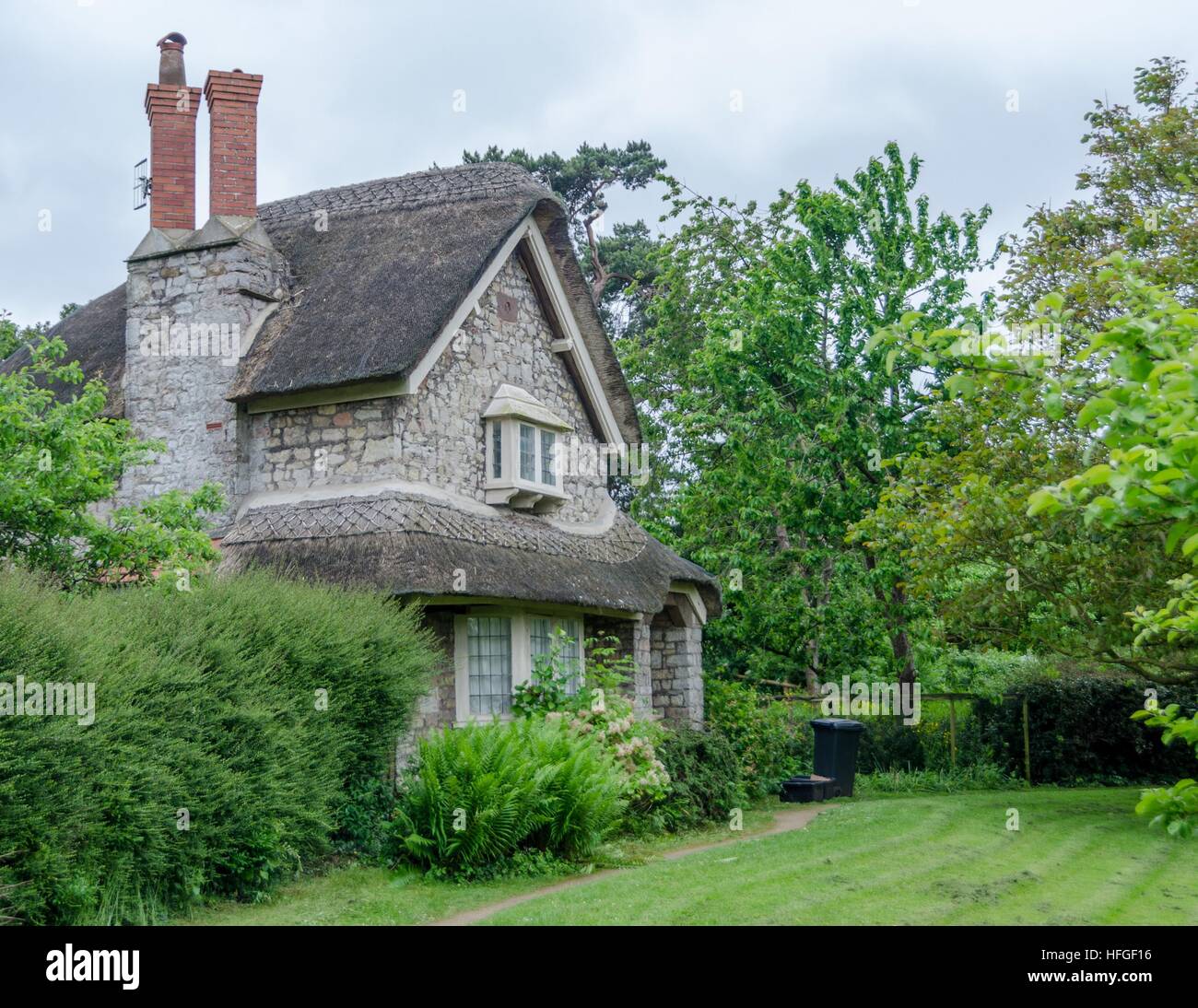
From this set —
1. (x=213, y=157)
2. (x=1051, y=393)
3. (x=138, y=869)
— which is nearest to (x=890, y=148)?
(x=213, y=157)

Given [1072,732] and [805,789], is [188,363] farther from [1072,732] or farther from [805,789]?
[1072,732]

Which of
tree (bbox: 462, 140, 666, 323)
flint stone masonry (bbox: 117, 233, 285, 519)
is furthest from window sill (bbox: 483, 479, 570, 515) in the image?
tree (bbox: 462, 140, 666, 323)

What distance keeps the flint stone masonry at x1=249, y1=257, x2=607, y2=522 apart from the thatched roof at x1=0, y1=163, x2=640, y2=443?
59 cm

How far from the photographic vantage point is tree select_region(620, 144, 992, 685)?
21266mm

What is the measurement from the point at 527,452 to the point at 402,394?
101 inches

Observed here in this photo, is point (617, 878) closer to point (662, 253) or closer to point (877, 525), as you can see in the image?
point (877, 525)

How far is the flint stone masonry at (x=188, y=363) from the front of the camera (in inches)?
625

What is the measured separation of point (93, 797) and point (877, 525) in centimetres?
1262

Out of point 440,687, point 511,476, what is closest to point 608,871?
point 440,687

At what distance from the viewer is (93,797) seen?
26.6 feet

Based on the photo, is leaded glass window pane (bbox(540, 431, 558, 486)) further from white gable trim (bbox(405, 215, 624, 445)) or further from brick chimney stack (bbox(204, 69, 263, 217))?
brick chimney stack (bbox(204, 69, 263, 217))

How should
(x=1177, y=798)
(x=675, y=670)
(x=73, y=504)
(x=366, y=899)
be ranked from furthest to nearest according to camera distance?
(x=675, y=670)
(x=73, y=504)
(x=366, y=899)
(x=1177, y=798)

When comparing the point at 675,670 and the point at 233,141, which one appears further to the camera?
the point at 675,670

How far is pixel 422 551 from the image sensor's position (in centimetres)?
1340
